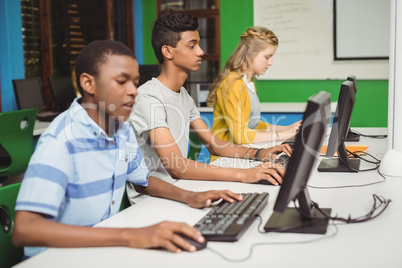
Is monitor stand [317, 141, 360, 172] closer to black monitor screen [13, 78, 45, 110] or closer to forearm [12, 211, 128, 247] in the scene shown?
forearm [12, 211, 128, 247]

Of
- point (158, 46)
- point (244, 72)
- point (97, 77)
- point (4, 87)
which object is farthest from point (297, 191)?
point (4, 87)

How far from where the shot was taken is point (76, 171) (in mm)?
1223

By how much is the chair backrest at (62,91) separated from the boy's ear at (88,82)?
2866 mm

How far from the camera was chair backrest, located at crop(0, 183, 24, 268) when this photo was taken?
1232 millimetres

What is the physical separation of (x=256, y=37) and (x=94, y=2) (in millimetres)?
2884

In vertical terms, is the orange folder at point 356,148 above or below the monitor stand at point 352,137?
above

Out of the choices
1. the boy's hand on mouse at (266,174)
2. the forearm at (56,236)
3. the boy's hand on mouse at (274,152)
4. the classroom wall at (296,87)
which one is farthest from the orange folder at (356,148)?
the classroom wall at (296,87)

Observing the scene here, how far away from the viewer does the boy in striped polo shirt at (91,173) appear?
1.06 metres

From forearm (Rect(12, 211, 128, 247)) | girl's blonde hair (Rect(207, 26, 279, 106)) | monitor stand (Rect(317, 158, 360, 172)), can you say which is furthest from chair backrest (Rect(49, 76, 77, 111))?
forearm (Rect(12, 211, 128, 247))

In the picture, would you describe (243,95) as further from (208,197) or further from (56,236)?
(56,236)

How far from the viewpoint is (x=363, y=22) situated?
4914 mm

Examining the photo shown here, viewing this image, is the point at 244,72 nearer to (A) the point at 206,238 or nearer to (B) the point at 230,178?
(B) the point at 230,178

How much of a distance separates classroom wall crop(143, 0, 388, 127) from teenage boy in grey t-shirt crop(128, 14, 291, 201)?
10.1 feet

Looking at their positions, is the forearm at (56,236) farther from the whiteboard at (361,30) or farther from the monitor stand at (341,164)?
the whiteboard at (361,30)
